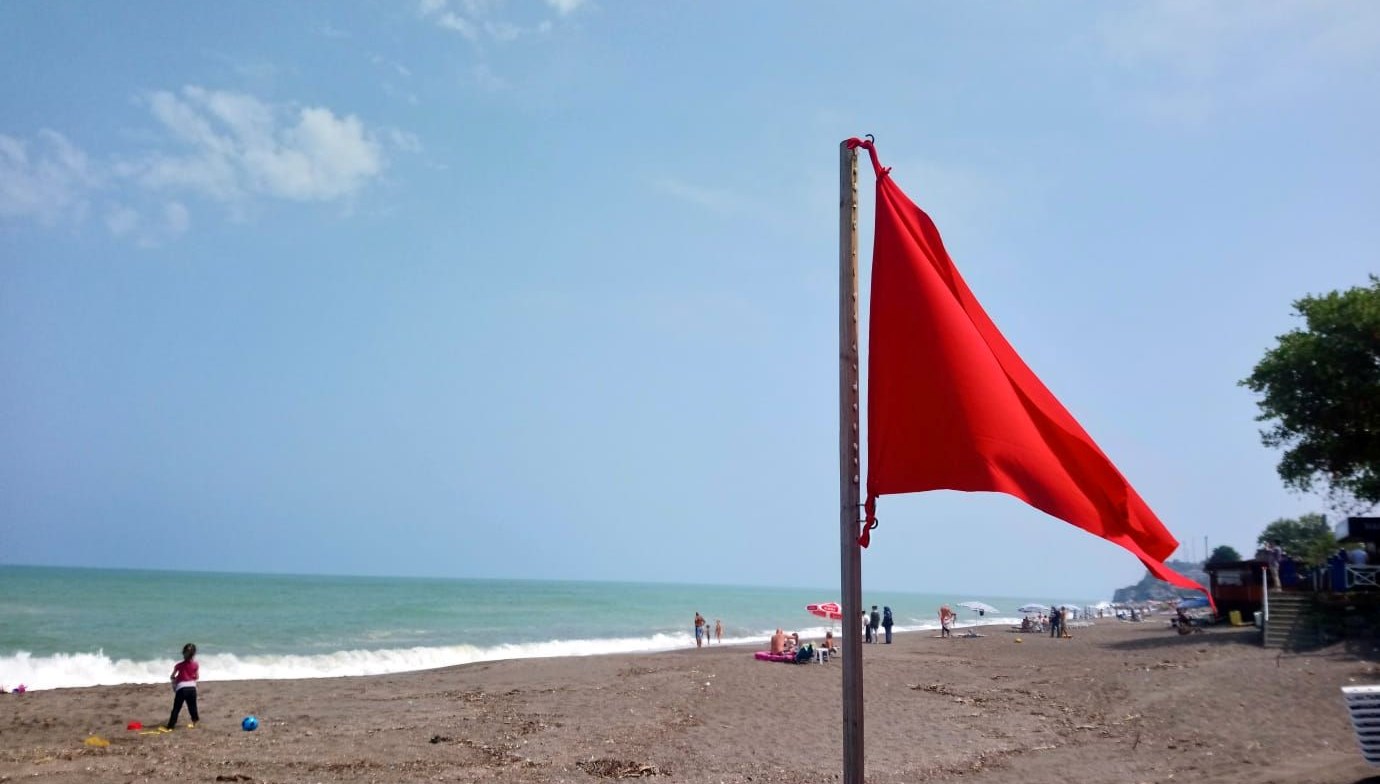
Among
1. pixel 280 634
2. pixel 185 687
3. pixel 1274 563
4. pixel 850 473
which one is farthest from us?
pixel 280 634

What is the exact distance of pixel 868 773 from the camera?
11859 millimetres

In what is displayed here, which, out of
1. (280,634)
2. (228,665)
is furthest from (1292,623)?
(280,634)

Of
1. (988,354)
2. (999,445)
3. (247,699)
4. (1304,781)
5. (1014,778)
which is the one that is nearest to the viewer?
(999,445)

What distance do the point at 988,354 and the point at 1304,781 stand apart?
802 centimetres

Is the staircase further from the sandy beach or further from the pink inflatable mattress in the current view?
the pink inflatable mattress

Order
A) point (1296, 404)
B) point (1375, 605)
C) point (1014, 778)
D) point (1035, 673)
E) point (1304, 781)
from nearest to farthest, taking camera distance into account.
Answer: point (1304, 781) < point (1014, 778) < point (1035, 673) < point (1375, 605) < point (1296, 404)

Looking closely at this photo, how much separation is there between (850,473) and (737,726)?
12694mm

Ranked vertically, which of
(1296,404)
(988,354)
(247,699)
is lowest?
(247,699)

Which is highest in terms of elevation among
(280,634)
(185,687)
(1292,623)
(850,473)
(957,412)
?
(957,412)

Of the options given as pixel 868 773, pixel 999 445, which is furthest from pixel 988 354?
pixel 868 773

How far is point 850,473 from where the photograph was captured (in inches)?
167

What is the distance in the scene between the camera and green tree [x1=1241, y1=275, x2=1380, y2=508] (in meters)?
29.2

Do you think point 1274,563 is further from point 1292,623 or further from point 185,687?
point 185,687

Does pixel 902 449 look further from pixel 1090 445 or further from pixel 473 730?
pixel 473 730
